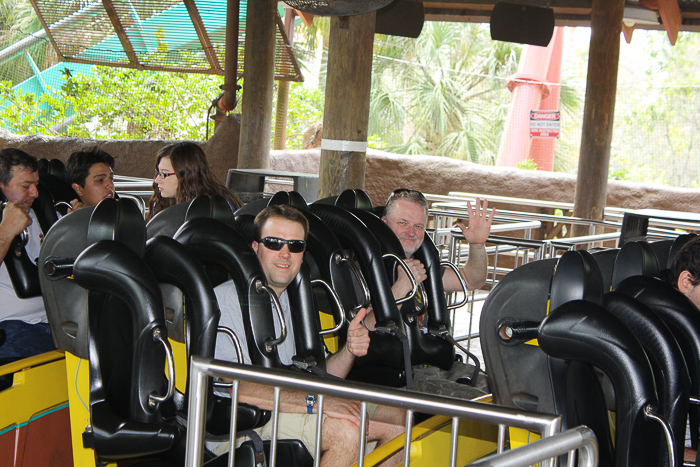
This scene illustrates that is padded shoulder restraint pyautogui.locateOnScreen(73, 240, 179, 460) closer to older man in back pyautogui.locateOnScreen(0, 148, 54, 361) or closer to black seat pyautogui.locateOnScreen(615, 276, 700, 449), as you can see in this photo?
older man in back pyautogui.locateOnScreen(0, 148, 54, 361)

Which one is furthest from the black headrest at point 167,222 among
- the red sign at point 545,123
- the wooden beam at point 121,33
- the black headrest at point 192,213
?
the red sign at point 545,123

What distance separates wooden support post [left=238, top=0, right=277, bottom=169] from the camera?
5.00 m

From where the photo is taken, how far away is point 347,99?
311 cm

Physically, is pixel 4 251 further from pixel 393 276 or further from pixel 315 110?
pixel 315 110

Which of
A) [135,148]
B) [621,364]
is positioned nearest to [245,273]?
[621,364]

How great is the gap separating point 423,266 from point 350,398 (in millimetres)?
1386

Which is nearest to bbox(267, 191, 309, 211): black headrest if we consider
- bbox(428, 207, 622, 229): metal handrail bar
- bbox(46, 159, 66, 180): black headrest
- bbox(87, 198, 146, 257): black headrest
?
bbox(87, 198, 146, 257): black headrest

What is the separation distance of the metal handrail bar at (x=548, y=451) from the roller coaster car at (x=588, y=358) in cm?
38

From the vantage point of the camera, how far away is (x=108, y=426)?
1.44 m

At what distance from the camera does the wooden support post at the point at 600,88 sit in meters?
5.29

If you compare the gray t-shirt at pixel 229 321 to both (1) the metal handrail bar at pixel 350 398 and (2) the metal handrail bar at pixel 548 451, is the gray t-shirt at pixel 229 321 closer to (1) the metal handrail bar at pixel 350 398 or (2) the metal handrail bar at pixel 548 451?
(1) the metal handrail bar at pixel 350 398

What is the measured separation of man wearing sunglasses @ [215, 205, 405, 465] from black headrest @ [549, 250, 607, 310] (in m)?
0.54

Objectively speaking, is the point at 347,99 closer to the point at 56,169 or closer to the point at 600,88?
the point at 56,169

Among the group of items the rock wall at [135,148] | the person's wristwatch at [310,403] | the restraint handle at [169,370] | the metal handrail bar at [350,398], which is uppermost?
the rock wall at [135,148]
